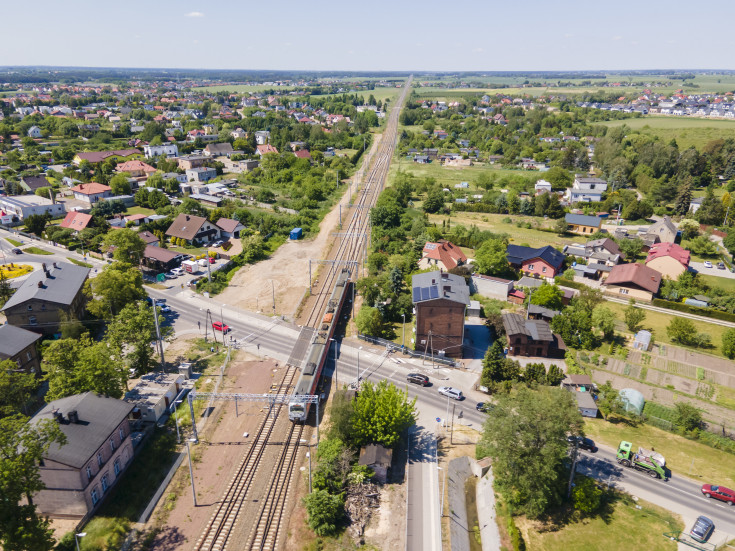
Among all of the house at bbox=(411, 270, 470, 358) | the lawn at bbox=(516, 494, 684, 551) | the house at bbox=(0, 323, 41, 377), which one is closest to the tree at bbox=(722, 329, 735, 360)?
the lawn at bbox=(516, 494, 684, 551)

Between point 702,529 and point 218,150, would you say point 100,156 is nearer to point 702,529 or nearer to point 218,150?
point 218,150

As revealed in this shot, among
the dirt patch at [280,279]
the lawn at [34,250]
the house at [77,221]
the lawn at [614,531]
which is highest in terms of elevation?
the house at [77,221]

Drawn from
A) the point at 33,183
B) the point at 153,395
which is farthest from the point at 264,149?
the point at 153,395

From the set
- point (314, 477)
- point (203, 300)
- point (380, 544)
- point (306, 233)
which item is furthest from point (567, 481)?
point (306, 233)

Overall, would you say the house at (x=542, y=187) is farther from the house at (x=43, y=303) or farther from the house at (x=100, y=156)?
the house at (x=100, y=156)

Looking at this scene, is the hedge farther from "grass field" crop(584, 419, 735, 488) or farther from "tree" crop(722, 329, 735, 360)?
"grass field" crop(584, 419, 735, 488)

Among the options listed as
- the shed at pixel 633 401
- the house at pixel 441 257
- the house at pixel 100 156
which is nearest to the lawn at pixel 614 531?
the shed at pixel 633 401
